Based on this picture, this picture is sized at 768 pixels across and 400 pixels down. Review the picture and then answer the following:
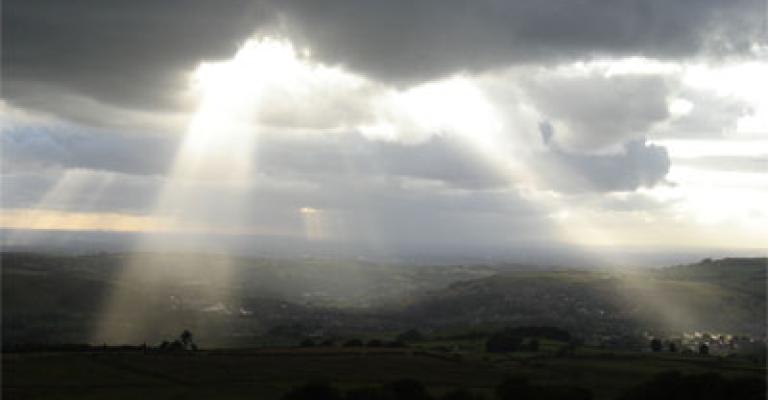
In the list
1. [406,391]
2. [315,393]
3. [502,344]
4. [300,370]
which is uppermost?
[315,393]

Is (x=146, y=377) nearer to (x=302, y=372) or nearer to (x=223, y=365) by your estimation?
(x=223, y=365)

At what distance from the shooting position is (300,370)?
465 ft

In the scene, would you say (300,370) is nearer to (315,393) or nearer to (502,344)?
(315,393)

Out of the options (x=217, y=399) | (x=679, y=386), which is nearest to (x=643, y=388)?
(x=679, y=386)

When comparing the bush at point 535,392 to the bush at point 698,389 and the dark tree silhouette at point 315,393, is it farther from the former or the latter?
the dark tree silhouette at point 315,393

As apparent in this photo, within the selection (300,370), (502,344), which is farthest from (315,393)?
(502,344)

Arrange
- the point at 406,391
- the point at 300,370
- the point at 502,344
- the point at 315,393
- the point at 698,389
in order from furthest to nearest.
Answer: the point at 502,344 → the point at 300,370 → the point at 406,391 → the point at 315,393 → the point at 698,389

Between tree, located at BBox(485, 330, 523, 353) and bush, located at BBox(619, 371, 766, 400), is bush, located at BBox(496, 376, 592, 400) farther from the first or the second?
tree, located at BBox(485, 330, 523, 353)

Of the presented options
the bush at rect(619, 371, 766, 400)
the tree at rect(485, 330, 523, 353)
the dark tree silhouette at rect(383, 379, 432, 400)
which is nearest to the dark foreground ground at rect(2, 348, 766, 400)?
the dark tree silhouette at rect(383, 379, 432, 400)

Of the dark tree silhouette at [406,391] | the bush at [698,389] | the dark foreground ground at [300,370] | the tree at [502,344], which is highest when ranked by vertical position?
→ the bush at [698,389]

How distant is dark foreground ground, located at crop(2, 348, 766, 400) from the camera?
119 m

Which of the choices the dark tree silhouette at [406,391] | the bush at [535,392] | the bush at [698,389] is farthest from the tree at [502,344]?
the bush at [698,389]

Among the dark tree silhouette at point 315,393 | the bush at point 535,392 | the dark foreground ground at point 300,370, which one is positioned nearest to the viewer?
the bush at point 535,392

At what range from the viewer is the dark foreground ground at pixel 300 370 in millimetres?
118750
